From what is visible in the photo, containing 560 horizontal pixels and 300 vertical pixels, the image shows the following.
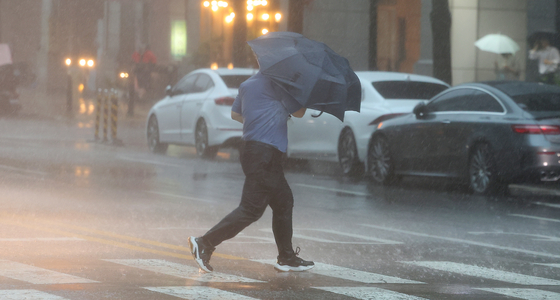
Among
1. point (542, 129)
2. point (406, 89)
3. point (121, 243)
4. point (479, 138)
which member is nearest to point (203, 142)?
point (406, 89)

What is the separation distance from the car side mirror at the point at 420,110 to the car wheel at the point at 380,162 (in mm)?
850

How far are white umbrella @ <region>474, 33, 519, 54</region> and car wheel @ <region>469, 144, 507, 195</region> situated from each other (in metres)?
12.4

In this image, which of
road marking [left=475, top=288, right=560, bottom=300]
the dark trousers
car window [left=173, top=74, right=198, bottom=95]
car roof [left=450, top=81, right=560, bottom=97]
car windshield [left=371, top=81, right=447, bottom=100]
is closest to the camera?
road marking [left=475, top=288, right=560, bottom=300]

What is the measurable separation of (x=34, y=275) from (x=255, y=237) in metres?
2.77

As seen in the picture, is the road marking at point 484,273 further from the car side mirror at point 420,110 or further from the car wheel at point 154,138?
the car wheel at point 154,138

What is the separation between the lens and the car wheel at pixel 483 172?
42.3ft

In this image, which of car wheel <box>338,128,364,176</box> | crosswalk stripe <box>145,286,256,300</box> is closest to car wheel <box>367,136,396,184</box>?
car wheel <box>338,128,364,176</box>

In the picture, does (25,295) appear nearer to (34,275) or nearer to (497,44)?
(34,275)

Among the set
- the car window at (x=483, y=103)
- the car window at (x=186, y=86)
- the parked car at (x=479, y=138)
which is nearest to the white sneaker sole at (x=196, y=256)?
the parked car at (x=479, y=138)

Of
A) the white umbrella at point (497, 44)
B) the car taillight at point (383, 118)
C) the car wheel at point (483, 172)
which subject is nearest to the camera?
the car wheel at point (483, 172)

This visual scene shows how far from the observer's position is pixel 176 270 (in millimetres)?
7324

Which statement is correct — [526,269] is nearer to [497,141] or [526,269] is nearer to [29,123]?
[497,141]

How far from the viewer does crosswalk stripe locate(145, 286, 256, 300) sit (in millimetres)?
6309

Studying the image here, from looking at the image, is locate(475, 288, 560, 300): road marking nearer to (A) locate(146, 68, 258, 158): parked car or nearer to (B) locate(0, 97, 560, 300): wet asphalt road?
(B) locate(0, 97, 560, 300): wet asphalt road
